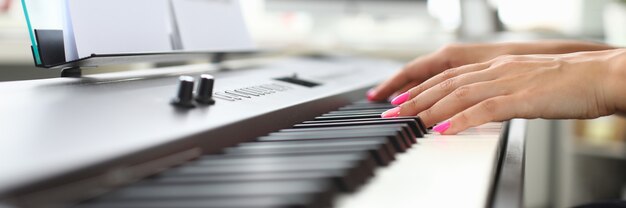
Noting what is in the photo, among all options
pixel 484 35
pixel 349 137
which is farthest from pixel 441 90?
pixel 484 35

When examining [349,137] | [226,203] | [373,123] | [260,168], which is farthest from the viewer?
[373,123]

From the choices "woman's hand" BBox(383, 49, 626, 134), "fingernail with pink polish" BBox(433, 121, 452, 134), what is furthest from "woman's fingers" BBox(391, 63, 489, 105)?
"fingernail with pink polish" BBox(433, 121, 452, 134)

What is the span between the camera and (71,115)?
55cm

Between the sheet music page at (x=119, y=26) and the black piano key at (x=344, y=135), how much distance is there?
304 mm

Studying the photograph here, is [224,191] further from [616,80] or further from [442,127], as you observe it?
[616,80]

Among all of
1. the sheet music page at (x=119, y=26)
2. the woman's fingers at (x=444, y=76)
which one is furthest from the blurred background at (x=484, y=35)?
the woman's fingers at (x=444, y=76)

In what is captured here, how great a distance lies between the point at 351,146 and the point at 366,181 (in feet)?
0.27

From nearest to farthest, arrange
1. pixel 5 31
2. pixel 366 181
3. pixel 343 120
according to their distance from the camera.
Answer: pixel 366 181 < pixel 343 120 < pixel 5 31

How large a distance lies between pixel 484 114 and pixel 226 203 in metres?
0.47

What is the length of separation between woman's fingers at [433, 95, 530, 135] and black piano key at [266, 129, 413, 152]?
4.3 inches

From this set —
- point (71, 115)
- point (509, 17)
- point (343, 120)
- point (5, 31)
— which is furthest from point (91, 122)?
point (509, 17)

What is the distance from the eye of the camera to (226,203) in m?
0.40

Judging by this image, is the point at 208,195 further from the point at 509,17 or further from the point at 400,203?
the point at 509,17

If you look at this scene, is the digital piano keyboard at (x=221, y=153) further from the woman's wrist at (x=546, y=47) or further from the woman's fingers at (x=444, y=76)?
the woman's wrist at (x=546, y=47)
